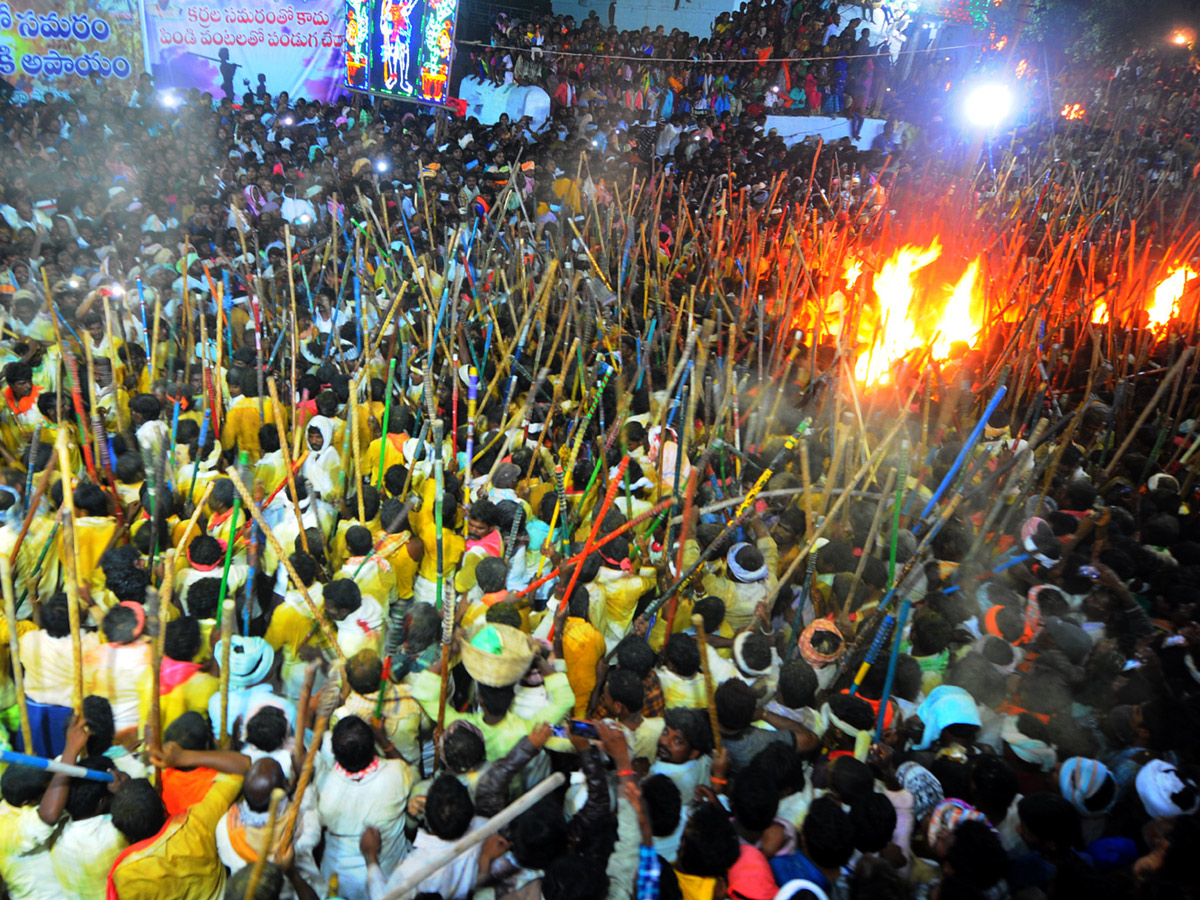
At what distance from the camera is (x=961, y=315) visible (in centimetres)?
687

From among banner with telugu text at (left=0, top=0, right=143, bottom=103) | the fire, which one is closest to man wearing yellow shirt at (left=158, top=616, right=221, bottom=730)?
the fire

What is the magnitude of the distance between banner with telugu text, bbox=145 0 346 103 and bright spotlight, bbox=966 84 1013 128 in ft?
39.0

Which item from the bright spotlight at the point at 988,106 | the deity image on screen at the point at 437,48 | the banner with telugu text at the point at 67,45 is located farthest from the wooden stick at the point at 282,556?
the bright spotlight at the point at 988,106

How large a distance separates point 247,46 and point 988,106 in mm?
14024

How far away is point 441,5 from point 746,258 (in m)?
8.12

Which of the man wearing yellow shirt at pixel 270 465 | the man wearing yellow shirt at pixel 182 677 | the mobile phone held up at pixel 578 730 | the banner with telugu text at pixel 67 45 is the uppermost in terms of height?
the banner with telugu text at pixel 67 45

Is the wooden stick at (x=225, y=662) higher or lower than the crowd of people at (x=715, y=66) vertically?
lower

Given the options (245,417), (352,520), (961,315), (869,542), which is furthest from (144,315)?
(961,315)

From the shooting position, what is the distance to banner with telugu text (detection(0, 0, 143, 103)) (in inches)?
394

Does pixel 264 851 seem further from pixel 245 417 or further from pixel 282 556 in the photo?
pixel 245 417

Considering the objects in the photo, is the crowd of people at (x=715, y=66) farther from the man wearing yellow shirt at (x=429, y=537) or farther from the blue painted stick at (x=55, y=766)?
the blue painted stick at (x=55, y=766)

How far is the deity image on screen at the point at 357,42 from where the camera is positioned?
11.6m

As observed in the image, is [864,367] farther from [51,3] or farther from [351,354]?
[51,3]

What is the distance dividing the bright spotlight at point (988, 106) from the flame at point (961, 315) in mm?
9716
